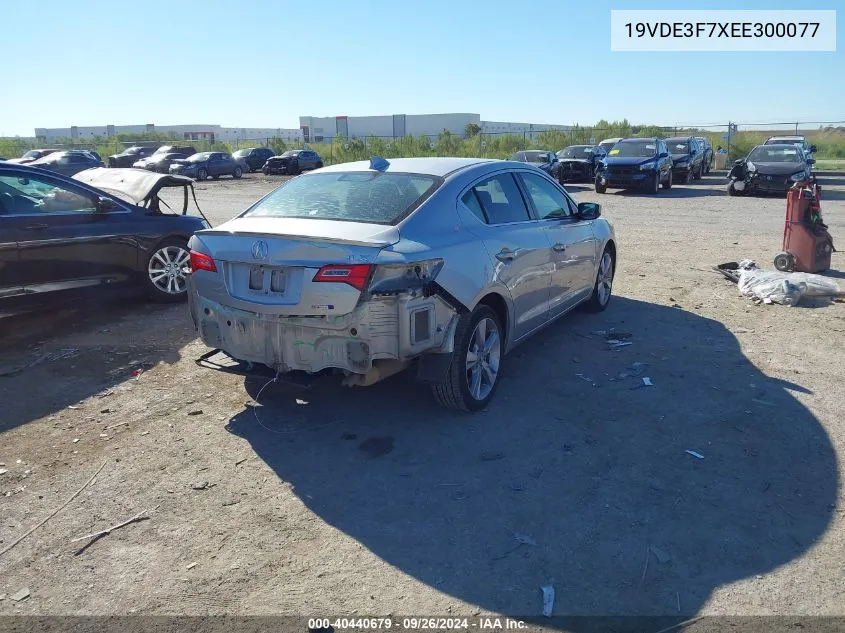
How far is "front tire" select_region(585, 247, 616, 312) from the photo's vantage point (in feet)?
23.9

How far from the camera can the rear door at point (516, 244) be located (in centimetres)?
499

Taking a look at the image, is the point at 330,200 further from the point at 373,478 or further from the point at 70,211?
the point at 70,211

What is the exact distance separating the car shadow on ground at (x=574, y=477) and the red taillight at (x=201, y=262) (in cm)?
108

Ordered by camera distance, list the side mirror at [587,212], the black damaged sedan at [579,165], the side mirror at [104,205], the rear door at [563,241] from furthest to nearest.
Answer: the black damaged sedan at [579,165]
the side mirror at [104,205]
the side mirror at [587,212]
the rear door at [563,241]

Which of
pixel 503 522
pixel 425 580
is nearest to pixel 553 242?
pixel 503 522

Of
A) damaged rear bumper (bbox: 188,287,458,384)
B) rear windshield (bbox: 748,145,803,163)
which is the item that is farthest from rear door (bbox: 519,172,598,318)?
rear windshield (bbox: 748,145,803,163)

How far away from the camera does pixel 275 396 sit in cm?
521

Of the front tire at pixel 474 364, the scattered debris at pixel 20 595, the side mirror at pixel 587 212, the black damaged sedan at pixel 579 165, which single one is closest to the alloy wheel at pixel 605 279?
the side mirror at pixel 587 212

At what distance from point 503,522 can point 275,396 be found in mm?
2321

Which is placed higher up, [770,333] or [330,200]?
[330,200]

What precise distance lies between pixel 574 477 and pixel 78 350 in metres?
4.68

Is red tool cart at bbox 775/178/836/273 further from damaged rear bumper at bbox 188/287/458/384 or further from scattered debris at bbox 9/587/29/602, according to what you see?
scattered debris at bbox 9/587/29/602

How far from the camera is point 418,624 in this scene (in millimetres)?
2814

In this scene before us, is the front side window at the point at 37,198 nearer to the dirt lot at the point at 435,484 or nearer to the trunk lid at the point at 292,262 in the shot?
the dirt lot at the point at 435,484
